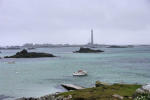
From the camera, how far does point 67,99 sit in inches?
651

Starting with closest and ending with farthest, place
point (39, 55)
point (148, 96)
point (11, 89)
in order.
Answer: point (148, 96)
point (11, 89)
point (39, 55)

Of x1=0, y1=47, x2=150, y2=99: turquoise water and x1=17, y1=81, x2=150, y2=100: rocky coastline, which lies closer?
x1=17, y1=81, x2=150, y2=100: rocky coastline

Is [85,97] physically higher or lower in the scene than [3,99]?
higher

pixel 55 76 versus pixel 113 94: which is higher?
pixel 113 94

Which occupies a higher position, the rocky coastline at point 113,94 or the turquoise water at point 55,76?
the rocky coastline at point 113,94

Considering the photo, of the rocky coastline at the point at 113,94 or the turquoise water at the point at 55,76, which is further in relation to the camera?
the turquoise water at the point at 55,76

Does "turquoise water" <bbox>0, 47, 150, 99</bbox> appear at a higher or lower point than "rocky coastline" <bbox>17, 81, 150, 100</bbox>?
lower

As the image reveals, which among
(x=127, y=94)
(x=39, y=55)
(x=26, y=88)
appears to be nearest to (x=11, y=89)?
(x=26, y=88)

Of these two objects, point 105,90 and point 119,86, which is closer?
point 105,90

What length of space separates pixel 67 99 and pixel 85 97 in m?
1.34

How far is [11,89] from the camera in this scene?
88.1ft

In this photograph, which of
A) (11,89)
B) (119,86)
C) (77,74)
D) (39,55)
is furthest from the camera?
(39,55)

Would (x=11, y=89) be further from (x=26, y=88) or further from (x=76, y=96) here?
(x=76, y=96)

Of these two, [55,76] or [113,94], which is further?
[55,76]
